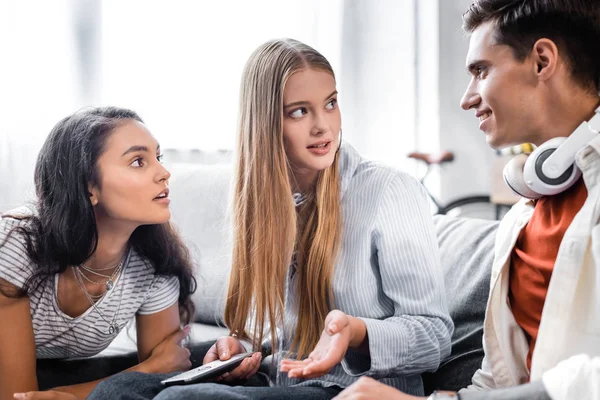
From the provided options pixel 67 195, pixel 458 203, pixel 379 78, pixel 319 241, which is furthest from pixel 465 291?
pixel 458 203

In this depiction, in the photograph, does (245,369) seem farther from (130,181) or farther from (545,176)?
(545,176)

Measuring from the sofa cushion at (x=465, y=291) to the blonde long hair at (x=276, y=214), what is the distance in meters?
0.29

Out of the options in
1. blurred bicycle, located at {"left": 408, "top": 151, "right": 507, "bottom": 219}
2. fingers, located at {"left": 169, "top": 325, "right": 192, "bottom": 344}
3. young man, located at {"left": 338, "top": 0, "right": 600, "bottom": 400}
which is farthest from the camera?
blurred bicycle, located at {"left": 408, "top": 151, "right": 507, "bottom": 219}

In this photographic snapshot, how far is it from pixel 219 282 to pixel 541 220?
1.11 m

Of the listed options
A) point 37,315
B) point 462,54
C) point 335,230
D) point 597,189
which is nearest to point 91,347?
point 37,315

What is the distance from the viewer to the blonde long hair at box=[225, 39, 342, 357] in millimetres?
1211

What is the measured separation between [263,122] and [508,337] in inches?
21.2

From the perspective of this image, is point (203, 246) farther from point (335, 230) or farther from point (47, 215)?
point (335, 230)

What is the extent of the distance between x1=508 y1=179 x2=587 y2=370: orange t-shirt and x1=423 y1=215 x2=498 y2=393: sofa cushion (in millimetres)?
317

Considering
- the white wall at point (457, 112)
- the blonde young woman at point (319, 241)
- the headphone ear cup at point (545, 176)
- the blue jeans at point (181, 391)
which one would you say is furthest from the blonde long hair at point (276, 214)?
the white wall at point (457, 112)

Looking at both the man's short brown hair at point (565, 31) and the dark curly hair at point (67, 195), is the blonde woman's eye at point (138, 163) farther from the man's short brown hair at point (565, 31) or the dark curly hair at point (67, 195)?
the man's short brown hair at point (565, 31)

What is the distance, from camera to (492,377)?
3.51 ft

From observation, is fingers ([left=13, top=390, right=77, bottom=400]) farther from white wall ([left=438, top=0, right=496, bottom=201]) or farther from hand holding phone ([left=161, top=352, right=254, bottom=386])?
white wall ([left=438, top=0, right=496, bottom=201])

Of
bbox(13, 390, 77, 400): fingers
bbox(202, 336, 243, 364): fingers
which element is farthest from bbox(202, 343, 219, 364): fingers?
bbox(13, 390, 77, 400): fingers
